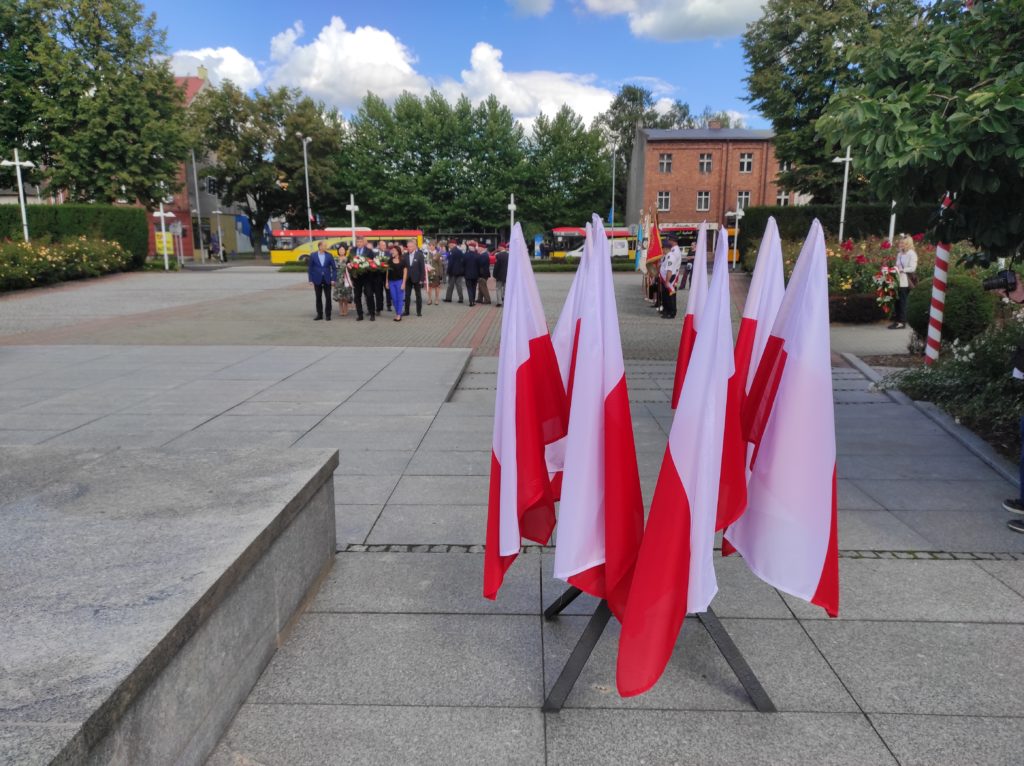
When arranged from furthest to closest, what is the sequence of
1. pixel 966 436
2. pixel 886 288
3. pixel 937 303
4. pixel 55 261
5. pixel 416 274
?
pixel 55 261, pixel 416 274, pixel 886 288, pixel 937 303, pixel 966 436

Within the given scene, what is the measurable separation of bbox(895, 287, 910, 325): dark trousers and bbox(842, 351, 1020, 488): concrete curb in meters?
6.05

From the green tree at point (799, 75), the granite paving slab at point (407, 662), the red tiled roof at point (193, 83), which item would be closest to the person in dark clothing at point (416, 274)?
the granite paving slab at point (407, 662)

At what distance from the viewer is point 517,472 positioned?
264cm

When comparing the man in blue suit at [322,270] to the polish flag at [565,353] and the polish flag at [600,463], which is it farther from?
the polish flag at [600,463]

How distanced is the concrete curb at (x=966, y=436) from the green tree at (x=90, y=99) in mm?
38691

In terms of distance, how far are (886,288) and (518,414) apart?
1534 cm

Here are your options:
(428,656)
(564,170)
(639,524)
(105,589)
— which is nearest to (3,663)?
(105,589)

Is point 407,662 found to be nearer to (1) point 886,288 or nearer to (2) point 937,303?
(2) point 937,303

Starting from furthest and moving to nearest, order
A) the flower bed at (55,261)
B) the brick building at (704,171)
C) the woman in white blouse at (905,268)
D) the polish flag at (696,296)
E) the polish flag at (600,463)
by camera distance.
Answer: the brick building at (704,171) < the flower bed at (55,261) < the woman in white blouse at (905,268) < the polish flag at (696,296) < the polish flag at (600,463)

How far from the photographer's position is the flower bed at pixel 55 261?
2325 centimetres

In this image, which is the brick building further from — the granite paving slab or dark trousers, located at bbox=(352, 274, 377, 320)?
the granite paving slab

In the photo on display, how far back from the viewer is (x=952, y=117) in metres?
4.07

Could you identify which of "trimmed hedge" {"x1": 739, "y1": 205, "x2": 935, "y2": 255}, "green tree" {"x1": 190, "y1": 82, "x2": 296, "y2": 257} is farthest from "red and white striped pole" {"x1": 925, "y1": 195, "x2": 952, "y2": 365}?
"green tree" {"x1": 190, "y1": 82, "x2": 296, "y2": 257}

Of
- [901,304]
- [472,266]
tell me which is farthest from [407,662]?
[472,266]
